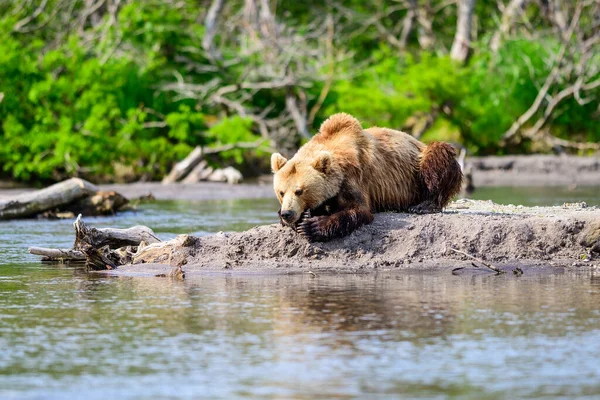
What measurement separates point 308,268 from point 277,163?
3.53ft

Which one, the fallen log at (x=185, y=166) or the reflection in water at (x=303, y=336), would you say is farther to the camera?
the fallen log at (x=185, y=166)

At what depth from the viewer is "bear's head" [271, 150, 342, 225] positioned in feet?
34.5

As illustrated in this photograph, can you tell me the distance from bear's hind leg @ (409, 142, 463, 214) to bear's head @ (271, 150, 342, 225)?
1.39 meters

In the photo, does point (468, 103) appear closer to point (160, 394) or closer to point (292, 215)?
point (292, 215)

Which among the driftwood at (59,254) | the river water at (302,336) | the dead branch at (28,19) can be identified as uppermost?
the dead branch at (28,19)

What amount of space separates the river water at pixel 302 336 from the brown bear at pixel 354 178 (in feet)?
2.01

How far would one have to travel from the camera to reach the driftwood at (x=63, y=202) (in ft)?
58.7

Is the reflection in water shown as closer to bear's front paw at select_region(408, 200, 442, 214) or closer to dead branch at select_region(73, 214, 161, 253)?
dead branch at select_region(73, 214, 161, 253)

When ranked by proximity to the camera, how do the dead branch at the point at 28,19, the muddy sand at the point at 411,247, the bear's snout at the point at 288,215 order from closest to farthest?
1. the bear's snout at the point at 288,215
2. the muddy sand at the point at 411,247
3. the dead branch at the point at 28,19

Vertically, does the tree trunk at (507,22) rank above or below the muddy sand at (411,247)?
above

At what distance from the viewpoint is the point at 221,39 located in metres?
31.8

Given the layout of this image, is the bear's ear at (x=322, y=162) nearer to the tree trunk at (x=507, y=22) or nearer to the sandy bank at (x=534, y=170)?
the sandy bank at (x=534, y=170)

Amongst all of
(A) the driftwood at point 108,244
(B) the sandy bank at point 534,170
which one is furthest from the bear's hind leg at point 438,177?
(B) the sandy bank at point 534,170

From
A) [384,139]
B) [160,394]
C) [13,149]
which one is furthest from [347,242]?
[13,149]
